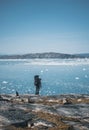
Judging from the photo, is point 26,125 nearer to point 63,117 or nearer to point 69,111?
point 63,117

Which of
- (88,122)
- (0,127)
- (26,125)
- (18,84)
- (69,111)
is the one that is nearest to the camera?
(0,127)

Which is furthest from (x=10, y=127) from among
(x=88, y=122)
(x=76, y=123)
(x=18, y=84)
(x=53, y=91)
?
(x=18, y=84)

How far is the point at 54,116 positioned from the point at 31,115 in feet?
4.81

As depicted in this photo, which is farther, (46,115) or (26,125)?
(46,115)

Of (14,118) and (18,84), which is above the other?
(14,118)

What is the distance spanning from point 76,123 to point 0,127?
4555 mm

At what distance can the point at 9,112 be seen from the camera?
1605 centimetres

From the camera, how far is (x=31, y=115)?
15898mm

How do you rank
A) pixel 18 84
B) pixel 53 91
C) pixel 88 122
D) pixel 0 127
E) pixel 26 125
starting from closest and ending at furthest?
1. pixel 0 127
2. pixel 26 125
3. pixel 88 122
4. pixel 53 91
5. pixel 18 84

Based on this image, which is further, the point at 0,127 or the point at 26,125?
the point at 26,125

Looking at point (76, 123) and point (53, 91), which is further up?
point (76, 123)

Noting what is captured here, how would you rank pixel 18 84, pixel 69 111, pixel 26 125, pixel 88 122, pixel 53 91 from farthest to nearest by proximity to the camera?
pixel 18 84
pixel 53 91
pixel 69 111
pixel 88 122
pixel 26 125

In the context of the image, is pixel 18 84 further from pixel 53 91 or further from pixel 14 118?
pixel 14 118

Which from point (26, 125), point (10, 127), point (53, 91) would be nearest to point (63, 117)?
point (26, 125)
